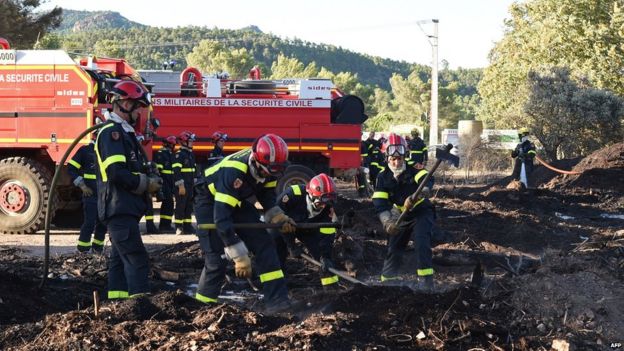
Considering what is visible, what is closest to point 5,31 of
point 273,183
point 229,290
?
point 229,290

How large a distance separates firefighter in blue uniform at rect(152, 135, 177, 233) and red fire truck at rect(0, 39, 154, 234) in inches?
50.4

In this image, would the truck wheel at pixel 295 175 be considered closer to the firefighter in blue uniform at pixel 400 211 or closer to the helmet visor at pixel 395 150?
the firefighter in blue uniform at pixel 400 211

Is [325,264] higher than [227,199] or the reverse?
the reverse

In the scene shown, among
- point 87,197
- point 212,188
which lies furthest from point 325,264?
point 87,197

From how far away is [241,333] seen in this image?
225 inches

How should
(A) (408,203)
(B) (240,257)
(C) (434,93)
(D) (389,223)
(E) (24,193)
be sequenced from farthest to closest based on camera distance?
(C) (434,93) → (E) (24,193) → (D) (389,223) → (A) (408,203) → (B) (240,257)

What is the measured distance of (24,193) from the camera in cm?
1357

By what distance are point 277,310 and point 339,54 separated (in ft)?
468

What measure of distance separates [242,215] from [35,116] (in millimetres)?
7446

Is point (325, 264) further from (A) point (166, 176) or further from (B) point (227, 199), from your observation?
(A) point (166, 176)

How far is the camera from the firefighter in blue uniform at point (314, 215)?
28.1 ft

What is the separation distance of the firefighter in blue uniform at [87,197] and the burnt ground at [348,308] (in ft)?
2.02

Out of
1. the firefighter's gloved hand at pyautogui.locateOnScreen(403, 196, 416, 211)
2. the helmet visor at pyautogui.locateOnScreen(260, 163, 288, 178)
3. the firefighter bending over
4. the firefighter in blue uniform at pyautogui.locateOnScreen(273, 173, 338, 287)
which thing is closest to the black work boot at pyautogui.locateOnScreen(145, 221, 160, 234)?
the firefighter in blue uniform at pyautogui.locateOnScreen(273, 173, 338, 287)

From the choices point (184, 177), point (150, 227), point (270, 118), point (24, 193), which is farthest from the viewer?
point (270, 118)
